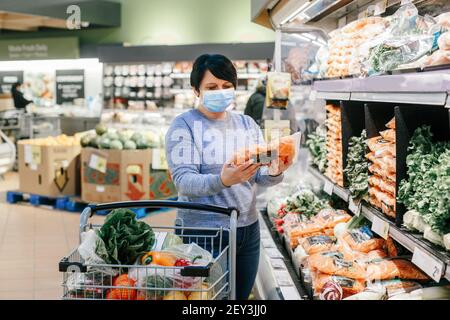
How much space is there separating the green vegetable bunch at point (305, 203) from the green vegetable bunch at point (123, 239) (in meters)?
1.81

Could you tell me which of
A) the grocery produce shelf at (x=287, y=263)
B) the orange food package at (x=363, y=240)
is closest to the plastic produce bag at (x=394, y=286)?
the orange food package at (x=363, y=240)

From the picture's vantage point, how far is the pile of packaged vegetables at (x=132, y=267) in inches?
61.8

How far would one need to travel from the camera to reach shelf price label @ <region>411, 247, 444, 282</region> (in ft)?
5.11

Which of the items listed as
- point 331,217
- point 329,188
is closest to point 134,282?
point 329,188

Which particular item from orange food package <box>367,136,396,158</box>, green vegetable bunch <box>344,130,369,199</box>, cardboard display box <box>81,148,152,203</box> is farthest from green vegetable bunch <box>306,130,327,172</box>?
cardboard display box <box>81,148,152,203</box>

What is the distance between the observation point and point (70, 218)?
623 centimetres

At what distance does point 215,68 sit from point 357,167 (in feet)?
2.49

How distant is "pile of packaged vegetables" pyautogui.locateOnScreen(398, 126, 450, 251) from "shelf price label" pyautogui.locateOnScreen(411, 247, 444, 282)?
0.16 ft

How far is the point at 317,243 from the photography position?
279 cm

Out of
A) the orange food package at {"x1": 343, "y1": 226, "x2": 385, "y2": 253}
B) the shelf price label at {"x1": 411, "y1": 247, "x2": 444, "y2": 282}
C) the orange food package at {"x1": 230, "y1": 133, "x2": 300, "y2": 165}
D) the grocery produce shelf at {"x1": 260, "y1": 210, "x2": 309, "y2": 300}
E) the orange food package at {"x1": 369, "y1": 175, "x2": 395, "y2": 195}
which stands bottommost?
the grocery produce shelf at {"x1": 260, "y1": 210, "x2": 309, "y2": 300}

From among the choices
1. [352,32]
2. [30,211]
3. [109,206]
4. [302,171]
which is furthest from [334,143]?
[30,211]

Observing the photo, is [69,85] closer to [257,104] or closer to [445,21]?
[257,104]

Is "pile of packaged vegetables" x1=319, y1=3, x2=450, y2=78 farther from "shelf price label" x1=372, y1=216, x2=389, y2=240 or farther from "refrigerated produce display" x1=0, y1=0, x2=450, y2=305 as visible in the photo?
"shelf price label" x1=372, y1=216, x2=389, y2=240
